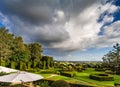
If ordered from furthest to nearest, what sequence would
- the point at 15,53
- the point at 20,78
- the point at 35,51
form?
the point at 35,51 → the point at 15,53 → the point at 20,78

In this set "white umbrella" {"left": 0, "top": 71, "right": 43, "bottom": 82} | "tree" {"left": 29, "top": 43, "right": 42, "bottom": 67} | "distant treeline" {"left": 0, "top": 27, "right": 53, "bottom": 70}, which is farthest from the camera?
"tree" {"left": 29, "top": 43, "right": 42, "bottom": 67}

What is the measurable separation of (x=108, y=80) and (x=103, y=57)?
43.9 m

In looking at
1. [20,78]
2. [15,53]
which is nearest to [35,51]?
[15,53]

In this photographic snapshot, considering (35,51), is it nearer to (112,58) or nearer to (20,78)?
(112,58)

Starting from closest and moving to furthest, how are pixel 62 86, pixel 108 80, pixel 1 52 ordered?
pixel 62 86 < pixel 108 80 < pixel 1 52

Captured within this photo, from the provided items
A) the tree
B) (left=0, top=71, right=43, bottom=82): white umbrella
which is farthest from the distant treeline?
(left=0, top=71, right=43, bottom=82): white umbrella

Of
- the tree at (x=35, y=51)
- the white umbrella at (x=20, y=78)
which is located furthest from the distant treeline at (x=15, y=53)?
the white umbrella at (x=20, y=78)

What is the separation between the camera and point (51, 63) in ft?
254

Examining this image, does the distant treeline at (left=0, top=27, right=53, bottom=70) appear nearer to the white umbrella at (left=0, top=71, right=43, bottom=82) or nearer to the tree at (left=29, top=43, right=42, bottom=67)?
the tree at (left=29, top=43, right=42, bottom=67)

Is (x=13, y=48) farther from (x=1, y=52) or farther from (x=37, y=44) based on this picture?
(x=37, y=44)

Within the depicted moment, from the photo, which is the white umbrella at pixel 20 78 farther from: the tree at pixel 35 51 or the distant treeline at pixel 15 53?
the tree at pixel 35 51

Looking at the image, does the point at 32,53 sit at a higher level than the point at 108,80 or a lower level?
higher

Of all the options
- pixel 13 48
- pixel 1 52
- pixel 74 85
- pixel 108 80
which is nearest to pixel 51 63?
pixel 13 48

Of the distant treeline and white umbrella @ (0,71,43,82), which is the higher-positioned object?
the distant treeline
